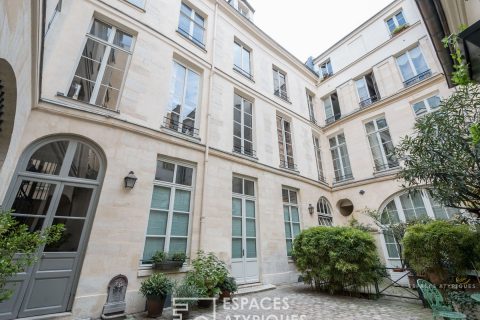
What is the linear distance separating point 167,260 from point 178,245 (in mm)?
502

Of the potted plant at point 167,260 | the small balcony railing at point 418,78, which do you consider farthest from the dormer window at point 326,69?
the potted plant at point 167,260

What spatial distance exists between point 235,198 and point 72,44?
5461mm

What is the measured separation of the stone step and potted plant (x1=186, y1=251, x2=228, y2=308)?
948mm

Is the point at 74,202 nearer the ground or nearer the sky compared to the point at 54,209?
nearer the sky

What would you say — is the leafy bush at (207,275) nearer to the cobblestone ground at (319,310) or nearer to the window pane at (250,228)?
the cobblestone ground at (319,310)

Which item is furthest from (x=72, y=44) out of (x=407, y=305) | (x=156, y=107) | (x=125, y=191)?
(x=407, y=305)

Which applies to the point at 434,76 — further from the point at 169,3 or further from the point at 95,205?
the point at 95,205

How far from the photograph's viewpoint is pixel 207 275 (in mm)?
4582

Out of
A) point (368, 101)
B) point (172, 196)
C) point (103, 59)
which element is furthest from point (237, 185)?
point (368, 101)

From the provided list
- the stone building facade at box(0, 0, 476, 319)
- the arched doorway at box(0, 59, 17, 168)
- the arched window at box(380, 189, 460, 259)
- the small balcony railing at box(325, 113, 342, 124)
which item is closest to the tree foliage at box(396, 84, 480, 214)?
the stone building facade at box(0, 0, 476, 319)

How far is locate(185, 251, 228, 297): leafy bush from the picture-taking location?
14.5ft

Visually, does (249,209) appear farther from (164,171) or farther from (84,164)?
(84,164)

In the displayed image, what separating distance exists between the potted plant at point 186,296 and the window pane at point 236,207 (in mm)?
2550

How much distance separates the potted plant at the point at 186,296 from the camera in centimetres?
394
